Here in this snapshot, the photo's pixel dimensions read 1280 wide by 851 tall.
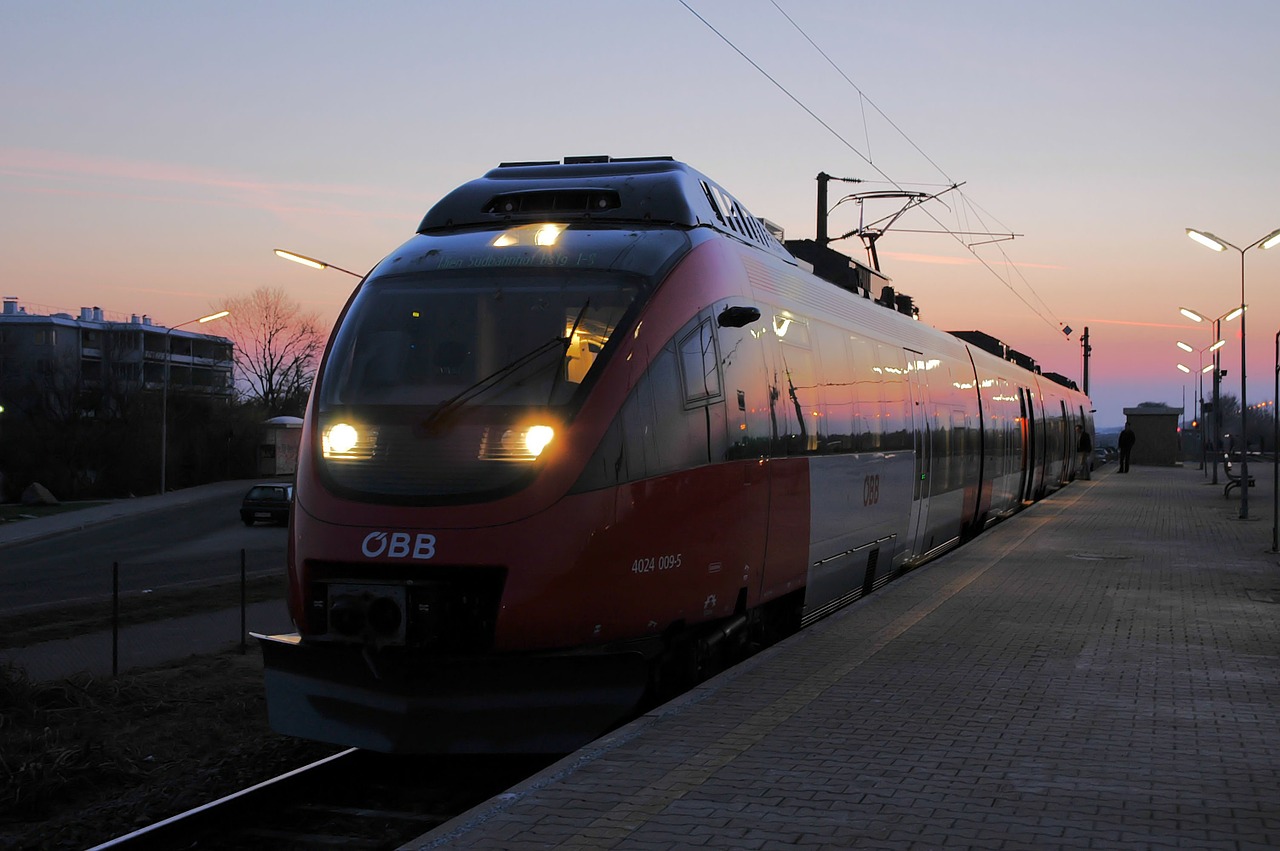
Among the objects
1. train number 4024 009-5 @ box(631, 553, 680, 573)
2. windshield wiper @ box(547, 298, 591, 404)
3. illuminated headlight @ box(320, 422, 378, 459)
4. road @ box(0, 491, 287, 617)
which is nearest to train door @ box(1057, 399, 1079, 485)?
road @ box(0, 491, 287, 617)

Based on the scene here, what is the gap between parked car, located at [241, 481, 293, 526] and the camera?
138 ft

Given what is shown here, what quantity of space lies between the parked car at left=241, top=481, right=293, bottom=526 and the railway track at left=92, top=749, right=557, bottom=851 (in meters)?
34.6

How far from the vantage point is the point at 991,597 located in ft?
44.7

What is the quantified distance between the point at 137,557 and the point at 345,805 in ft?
87.1

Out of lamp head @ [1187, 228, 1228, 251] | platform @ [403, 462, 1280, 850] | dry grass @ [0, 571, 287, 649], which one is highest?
lamp head @ [1187, 228, 1228, 251]

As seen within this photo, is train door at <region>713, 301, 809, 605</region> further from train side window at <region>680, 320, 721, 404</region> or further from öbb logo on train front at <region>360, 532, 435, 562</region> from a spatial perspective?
öbb logo on train front at <region>360, 532, 435, 562</region>

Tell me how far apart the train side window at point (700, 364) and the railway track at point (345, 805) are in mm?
2695

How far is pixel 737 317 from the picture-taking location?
970 cm

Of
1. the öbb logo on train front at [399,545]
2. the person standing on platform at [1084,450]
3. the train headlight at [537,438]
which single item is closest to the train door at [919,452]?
the train headlight at [537,438]

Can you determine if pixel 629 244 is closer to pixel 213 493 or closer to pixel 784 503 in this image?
pixel 784 503

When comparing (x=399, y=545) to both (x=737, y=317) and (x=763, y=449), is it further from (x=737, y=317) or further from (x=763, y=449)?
(x=763, y=449)

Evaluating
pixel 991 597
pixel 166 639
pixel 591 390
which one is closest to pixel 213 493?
pixel 166 639

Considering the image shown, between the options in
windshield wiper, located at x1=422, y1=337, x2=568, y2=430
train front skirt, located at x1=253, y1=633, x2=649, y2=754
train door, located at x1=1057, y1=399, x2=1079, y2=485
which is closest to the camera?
train front skirt, located at x1=253, y1=633, x2=649, y2=754

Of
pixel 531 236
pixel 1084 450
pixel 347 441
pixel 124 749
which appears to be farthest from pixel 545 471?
pixel 1084 450
